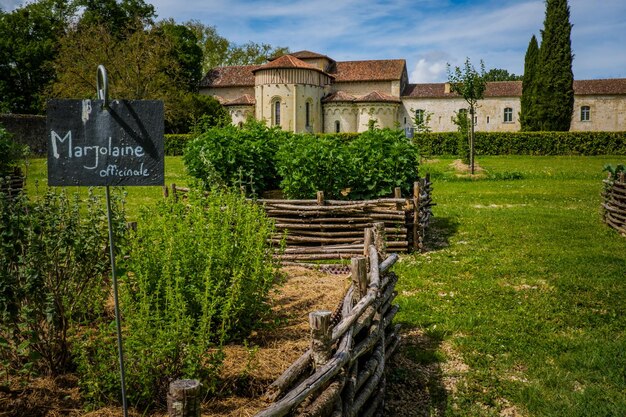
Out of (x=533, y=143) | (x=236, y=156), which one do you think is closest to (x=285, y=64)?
(x=533, y=143)

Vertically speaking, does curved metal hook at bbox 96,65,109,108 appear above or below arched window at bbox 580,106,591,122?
below

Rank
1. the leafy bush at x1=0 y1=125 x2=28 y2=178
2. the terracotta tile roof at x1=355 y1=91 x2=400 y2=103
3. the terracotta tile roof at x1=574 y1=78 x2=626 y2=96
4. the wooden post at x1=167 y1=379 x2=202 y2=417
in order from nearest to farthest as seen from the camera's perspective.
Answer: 1. the wooden post at x1=167 y1=379 x2=202 y2=417
2. the leafy bush at x1=0 y1=125 x2=28 y2=178
3. the terracotta tile roof at x1=355 y1=91 x2=400 y2=103
4. the terracotta tile roof at x1=574 y1=78 x2=626 y2=96

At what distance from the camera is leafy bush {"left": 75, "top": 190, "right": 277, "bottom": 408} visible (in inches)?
130

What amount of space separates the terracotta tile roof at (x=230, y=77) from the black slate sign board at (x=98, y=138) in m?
47.9

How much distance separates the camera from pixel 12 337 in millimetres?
3711

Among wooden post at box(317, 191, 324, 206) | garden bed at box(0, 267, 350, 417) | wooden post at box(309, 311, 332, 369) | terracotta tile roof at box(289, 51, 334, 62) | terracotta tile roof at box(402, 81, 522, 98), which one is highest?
terracotta tile roof at box(289, 51, 334, 62)

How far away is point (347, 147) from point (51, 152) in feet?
26.3

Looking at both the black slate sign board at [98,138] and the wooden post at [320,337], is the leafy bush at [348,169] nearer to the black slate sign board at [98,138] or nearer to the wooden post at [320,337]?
the wooden post at [320,337]

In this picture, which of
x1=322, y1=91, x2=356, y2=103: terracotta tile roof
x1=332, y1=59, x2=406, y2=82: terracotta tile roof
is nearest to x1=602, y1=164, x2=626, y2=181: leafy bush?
x1=322, y1=91, x2=356, y2=103: terracotta tile roof

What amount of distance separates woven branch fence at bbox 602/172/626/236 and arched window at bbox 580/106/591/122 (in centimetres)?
4098

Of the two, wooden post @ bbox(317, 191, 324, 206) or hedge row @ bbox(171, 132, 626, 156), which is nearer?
wooden post @ bbox(317, 191, 324, 206)

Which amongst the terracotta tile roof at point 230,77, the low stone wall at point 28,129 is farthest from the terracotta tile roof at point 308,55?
the low stone wall at point 28,129

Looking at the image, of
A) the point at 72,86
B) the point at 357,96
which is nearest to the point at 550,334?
the point at 72,86

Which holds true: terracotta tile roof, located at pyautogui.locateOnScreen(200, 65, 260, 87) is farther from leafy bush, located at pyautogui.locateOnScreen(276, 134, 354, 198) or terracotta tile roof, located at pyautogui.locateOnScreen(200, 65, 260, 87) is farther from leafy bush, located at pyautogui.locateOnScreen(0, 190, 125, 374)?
leafy bush, located at pyautogui.locateOnScreen(0, 190, 125, 374)
